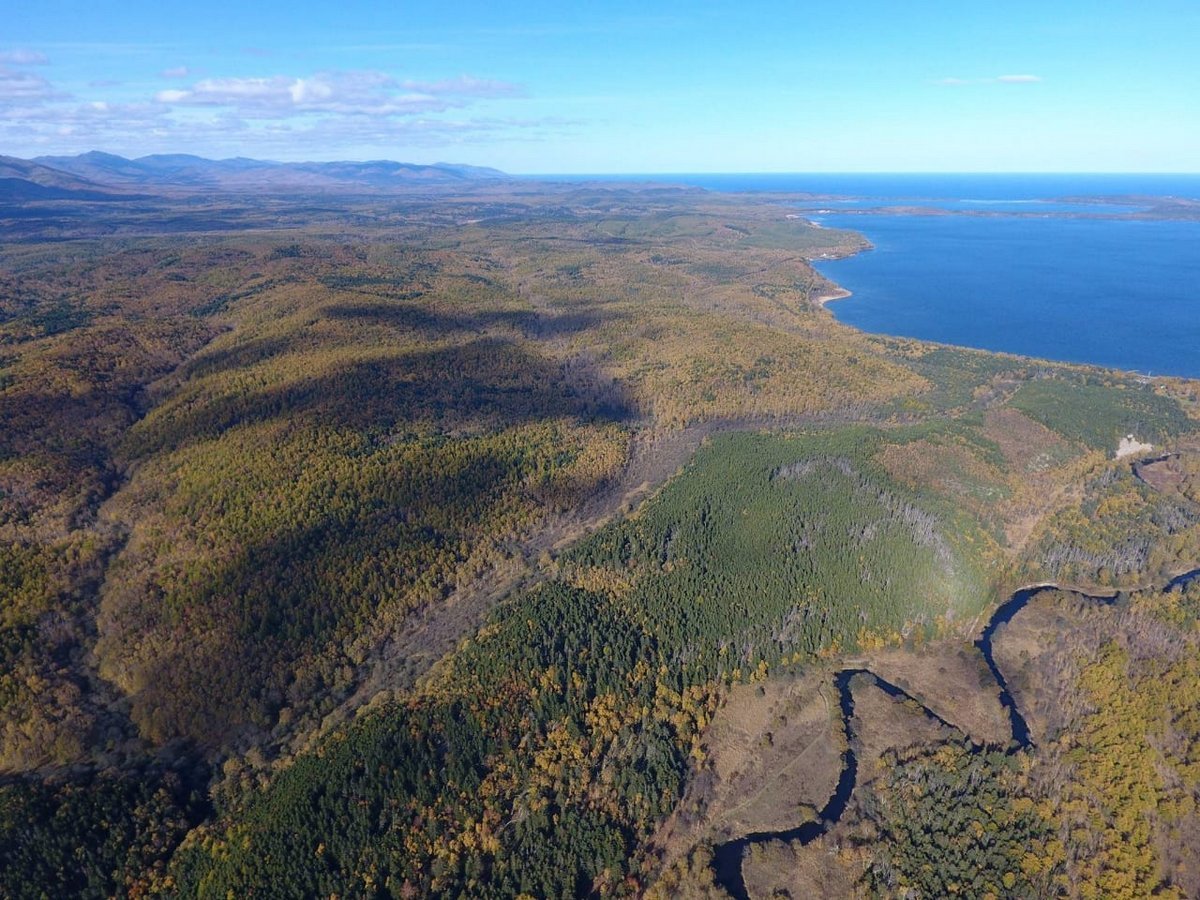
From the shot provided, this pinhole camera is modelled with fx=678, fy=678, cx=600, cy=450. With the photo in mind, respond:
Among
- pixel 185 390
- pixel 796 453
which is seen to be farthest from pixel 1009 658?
pixel 185 390

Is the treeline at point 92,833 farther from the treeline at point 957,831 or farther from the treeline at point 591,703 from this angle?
the treeline at point 957,831

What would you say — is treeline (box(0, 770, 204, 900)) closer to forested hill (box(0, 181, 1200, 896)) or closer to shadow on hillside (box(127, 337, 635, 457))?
forested hill (box(0, 181, 1200, 896))

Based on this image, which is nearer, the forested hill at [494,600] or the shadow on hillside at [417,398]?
the forested hill at [494,600]

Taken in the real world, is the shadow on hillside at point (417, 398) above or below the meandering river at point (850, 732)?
above

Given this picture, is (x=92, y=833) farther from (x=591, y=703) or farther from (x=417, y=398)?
(x=417, y=398)

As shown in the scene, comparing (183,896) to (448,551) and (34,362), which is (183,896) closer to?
(448,551)

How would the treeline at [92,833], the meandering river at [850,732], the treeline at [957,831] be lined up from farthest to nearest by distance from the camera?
A: 1. the meandering river at [850,732]
2. the treeline at [957,831]
3. the treeline at [92,833]

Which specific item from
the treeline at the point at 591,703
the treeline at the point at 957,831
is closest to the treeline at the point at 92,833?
the treeline at the point at 591,703

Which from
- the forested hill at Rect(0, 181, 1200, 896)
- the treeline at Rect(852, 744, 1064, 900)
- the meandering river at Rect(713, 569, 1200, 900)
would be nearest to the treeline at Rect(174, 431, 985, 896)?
the forested hill at Rect(0, 181, 1200, 896)
